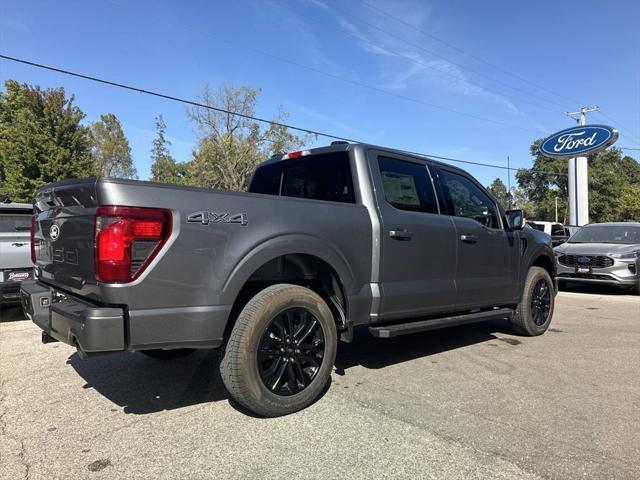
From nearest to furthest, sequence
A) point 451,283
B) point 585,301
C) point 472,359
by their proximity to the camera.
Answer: point 451,283
point 472,359
point 585,301

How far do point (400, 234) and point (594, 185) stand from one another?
59.6m

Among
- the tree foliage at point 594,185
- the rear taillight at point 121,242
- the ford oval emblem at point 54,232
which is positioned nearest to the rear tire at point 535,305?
the rear taillight at point 121,242

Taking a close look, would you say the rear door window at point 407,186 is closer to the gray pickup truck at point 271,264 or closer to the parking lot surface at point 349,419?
the gray pickup truck at point 271,264

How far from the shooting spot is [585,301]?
10.1 metres

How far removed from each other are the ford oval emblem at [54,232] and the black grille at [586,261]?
10749 millimetres

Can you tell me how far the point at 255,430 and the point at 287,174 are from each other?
266 cm

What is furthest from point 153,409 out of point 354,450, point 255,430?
point 354,450

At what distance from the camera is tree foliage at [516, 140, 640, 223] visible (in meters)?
53.0

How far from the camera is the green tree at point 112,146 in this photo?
2372 inches

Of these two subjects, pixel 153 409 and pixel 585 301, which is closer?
pixel 153 409

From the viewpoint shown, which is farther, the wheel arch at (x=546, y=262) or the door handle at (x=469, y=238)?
the wheel arch at (x=546, y=262)

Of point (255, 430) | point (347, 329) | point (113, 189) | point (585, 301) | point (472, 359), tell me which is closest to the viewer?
point (113, 189)

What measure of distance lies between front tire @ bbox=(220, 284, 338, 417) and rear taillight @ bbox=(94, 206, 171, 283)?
31.6 inches

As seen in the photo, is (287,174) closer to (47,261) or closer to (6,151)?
(47,261)
